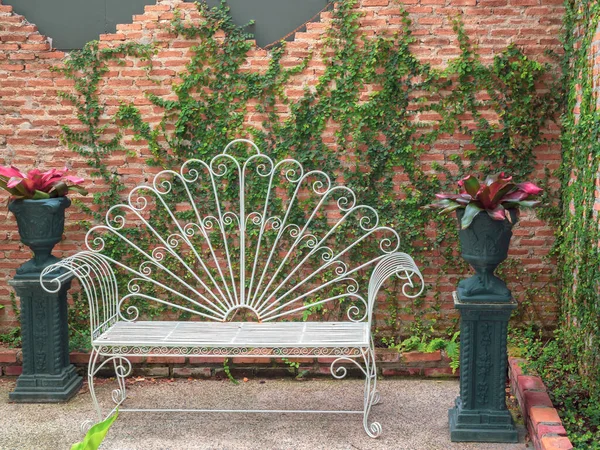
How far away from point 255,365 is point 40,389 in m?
1.36

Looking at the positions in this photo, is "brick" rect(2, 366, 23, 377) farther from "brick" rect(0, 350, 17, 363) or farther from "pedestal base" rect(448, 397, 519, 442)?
"pedestal base" rect(448, 397, 519, 442)

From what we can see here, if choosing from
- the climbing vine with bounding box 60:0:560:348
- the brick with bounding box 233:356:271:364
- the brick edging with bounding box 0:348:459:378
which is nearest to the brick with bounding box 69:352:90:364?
the brick edging with bounding box 0:348:459:378

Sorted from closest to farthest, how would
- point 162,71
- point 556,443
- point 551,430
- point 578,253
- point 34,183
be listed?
1. point 556,443
2. point 551,430
3. point 34,183
4. point 578,253
5. point 162,71

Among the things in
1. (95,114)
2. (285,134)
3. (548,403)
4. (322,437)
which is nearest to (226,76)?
(285,134)

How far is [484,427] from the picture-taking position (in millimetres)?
3682

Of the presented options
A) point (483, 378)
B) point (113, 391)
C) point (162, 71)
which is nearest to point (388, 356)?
point (483, 378)

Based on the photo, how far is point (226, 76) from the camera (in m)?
4.75

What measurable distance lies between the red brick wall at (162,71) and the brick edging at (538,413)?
888mm

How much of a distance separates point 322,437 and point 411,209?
1761 mm

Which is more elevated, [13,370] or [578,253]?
[578,253]

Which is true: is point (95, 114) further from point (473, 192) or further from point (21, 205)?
point (473, 192)

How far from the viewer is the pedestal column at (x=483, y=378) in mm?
3662

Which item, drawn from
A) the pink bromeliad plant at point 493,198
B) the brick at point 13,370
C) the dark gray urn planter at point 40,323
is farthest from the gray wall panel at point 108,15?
the brick at point 13,370

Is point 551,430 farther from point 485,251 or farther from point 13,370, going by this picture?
point 13,370
